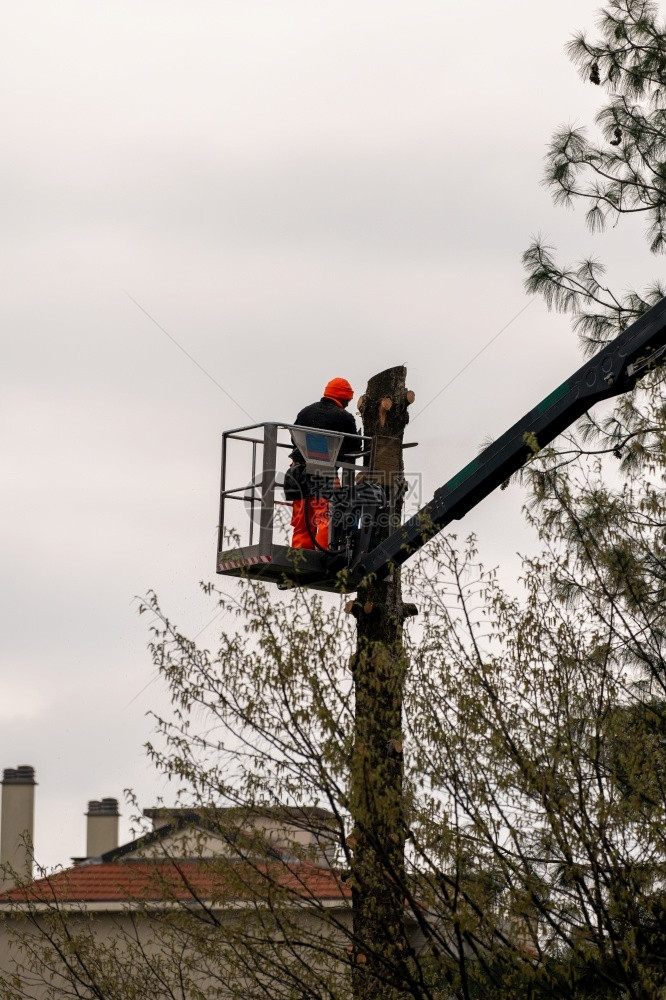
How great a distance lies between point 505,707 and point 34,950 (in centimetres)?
418

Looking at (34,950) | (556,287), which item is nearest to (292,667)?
(34,950)

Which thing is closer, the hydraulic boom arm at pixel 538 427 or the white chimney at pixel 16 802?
the hydraulic boom arm at pixel 538 427

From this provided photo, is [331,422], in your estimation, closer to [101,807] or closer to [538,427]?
[538,427]

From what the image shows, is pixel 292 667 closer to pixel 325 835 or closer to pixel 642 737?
pixel 325 835

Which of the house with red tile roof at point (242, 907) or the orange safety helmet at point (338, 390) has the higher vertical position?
the orange safety helmet at point (338, 390)

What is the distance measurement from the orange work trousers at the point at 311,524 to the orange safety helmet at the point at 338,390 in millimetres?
1039

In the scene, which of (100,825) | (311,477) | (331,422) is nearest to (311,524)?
(311,477)

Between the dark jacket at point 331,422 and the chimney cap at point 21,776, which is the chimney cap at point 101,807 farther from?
the dark jacket at point 331,422

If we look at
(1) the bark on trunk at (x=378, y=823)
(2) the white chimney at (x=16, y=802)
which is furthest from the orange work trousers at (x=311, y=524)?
(2) the white chimney at (x=16, y=802)

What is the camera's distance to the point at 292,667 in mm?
8859

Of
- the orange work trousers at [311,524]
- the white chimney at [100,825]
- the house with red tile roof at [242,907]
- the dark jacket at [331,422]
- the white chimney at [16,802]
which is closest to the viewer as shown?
the house with red tile roof at [242,907]

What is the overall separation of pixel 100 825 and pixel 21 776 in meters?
2.67

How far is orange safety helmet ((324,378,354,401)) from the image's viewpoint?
12531 millimetres

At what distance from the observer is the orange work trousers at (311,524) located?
11.7 metres
